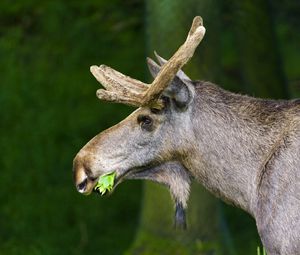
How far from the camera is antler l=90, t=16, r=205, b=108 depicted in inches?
381

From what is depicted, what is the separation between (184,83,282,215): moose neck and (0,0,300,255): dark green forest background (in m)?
6.90

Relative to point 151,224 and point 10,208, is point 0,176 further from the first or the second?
point 151,224

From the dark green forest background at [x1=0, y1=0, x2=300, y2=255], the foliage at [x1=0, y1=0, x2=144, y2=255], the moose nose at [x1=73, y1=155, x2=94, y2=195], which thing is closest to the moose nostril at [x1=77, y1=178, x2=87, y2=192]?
the moose nose at [x1=73, y1=155, x2=94, y2=195]

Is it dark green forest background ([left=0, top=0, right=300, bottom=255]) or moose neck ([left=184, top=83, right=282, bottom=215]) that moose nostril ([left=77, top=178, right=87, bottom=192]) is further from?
dark green forest background ([left=0, top=0, right=300, bottom=255])

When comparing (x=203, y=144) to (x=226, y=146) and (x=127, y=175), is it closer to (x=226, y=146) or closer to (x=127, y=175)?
(x=226, y=146)

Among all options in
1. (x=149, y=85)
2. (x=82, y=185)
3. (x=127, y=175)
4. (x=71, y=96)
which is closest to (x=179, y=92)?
(x=149, y=85)

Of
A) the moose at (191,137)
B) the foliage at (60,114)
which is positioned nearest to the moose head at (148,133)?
the moose at (191,137)

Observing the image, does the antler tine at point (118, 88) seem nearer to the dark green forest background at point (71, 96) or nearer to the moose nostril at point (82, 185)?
the moose nostril at point (82, 185)

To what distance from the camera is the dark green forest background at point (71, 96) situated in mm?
17547

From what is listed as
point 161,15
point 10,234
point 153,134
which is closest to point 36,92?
point 10,234

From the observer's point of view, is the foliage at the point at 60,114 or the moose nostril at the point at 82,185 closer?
the moose nostril at the point at 82,185

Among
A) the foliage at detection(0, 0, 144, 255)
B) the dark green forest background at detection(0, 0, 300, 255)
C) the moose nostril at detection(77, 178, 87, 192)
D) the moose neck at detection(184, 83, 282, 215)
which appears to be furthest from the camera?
the foliage at detection(0, 0, 144, 255)

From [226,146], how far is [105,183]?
0.99m

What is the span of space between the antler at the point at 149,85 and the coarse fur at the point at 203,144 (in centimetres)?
10
